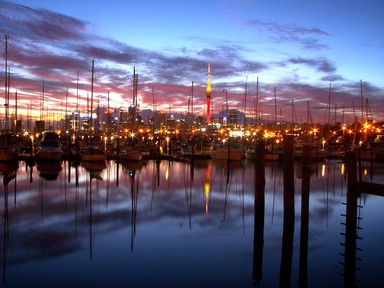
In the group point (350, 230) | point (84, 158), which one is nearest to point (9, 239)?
point (350, 230)

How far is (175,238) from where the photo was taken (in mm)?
17750

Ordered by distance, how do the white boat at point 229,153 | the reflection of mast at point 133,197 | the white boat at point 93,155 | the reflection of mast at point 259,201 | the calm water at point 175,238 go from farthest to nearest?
the white boat at point 229,153, the white boat at point 93,155, the reflection of mast at point 133,197, the reflection of mast at point 259,201, the calm water at point 175,238

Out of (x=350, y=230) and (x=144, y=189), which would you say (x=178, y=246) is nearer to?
(x=350, y=230)

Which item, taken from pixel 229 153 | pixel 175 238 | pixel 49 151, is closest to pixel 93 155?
pixel 49 151

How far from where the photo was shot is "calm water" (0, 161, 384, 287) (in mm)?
13031

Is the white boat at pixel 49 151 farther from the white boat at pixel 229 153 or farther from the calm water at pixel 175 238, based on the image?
the white boat at pixel 229 153

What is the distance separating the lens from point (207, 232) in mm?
18766

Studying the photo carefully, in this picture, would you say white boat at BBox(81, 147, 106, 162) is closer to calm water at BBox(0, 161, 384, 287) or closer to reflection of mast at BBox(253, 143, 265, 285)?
calm water at BBox(0, 161, 384, 287)

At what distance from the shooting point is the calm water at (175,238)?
1303 centimetres

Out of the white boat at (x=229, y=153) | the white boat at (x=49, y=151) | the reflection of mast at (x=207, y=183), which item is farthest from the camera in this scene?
the white boat at (x=229, y=153)

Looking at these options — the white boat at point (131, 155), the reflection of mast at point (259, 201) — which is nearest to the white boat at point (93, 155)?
the white boat at point (131, 155)

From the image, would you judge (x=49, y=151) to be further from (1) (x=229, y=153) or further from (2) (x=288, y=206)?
(2) (x=288, y=206)

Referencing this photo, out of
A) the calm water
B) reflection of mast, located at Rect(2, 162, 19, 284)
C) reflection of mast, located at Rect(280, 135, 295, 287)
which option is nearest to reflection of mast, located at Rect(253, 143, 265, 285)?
the calm water

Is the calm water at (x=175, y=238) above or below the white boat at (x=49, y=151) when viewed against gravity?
below
